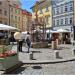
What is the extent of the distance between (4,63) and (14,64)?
42.2 inches

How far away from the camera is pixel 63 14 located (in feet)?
166

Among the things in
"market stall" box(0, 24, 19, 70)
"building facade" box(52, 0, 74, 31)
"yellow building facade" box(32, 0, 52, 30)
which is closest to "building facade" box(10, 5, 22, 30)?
"yellow building facade" box(32, 0, 52, 30)

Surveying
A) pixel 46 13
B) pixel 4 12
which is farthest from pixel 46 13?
pixel 4 12

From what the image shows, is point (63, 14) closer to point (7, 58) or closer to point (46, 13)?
point (46, 13)

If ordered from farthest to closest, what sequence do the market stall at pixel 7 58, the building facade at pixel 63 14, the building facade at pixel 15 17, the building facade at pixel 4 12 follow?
the building facade at pixel 15 17 < the building facade at pixel 4 12 < the building facade at pixel 63 14 < the market stall at pixel 7 58

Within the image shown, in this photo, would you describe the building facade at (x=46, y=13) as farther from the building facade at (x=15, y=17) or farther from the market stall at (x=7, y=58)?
the market stall at (x=7, y=58)

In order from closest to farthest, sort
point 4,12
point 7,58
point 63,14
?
1. point 7,58
2. point 63,14
3. point 4,12

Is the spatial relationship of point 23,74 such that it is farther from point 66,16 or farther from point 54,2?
point 54,2

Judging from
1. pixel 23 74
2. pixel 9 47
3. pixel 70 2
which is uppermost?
pixel 70 2

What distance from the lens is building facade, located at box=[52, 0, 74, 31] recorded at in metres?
Result: 48.0

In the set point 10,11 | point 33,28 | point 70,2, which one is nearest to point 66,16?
point 70,2

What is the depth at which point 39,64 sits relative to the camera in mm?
13742

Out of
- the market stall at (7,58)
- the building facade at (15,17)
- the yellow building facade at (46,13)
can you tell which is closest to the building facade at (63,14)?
the yellow building facade at (46,13)

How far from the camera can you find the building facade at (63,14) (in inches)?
1889
